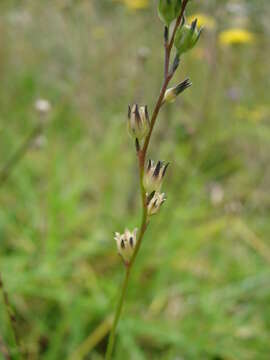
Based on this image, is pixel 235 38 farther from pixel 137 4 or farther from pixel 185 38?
pixel 185 38

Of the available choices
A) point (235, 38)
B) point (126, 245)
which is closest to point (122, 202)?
point (235, 38)

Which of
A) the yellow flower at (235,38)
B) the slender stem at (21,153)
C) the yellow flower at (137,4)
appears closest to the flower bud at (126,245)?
the slender stem at (21,153)

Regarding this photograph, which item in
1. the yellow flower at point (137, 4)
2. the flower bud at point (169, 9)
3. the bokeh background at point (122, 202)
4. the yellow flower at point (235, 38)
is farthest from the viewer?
the yellow flower at point (137, 4)

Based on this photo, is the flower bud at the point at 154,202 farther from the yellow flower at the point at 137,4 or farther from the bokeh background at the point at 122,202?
the yellow flower at the point at 137,4

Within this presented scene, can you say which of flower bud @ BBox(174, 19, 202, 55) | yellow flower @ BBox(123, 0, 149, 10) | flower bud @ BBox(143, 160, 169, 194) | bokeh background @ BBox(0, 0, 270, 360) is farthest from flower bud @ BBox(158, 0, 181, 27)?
yellow flower @ BBox(123, 0, 149, 10)

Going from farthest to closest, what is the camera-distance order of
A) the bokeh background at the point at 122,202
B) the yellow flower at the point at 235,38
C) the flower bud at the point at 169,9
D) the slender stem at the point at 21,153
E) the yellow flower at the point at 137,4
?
the yellow flower at the point at 137,4 → the yellow flower at the point at 235,38 → the bokeh background at the point at 122,202 → the slender stem at the point at 21,153 → the flower bud at the point at 169,9

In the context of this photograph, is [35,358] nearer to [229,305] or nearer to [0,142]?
[229,305]

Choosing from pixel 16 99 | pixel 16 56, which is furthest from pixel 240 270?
pixel 16 56

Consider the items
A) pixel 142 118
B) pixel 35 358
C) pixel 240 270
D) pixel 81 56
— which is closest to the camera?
pixel 142 118
